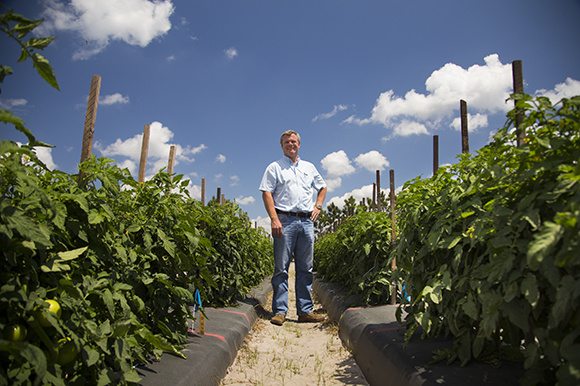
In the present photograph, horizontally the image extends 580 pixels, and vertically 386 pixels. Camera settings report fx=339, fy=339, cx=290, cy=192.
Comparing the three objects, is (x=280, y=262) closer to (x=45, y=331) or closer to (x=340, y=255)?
(x=340, y=255)

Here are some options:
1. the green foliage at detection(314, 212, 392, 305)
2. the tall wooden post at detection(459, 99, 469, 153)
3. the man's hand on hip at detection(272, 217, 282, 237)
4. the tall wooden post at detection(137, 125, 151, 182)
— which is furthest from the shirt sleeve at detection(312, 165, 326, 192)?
the tall wooden post at detection(459, 99, 469, 153)

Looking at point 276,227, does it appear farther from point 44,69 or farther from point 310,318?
point 44,69

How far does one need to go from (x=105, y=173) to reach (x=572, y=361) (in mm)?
1831

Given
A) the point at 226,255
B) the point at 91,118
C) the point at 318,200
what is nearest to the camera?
the point at 91,118

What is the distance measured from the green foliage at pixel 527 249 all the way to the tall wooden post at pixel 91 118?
1911 millimetres

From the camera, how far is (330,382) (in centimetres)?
246

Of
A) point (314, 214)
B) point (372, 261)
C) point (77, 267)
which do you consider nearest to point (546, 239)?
point (77, 267)

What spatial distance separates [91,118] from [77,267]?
92 centimetres

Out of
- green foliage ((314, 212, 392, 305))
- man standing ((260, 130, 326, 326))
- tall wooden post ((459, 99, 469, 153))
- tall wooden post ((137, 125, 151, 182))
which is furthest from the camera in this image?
man standing ((260, 130, 326, 326))

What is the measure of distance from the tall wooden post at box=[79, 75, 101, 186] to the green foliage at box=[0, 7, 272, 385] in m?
0.22

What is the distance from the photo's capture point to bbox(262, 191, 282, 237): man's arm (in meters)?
3.94

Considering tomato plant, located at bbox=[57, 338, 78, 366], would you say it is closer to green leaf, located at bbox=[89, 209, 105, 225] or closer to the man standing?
green leaf, located at bbox=[89, 209, 105, 225]

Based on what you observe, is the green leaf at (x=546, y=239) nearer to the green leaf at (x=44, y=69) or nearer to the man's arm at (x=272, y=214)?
the green leaf at (x=44, y=69)

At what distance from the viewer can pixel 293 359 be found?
2975 mm
